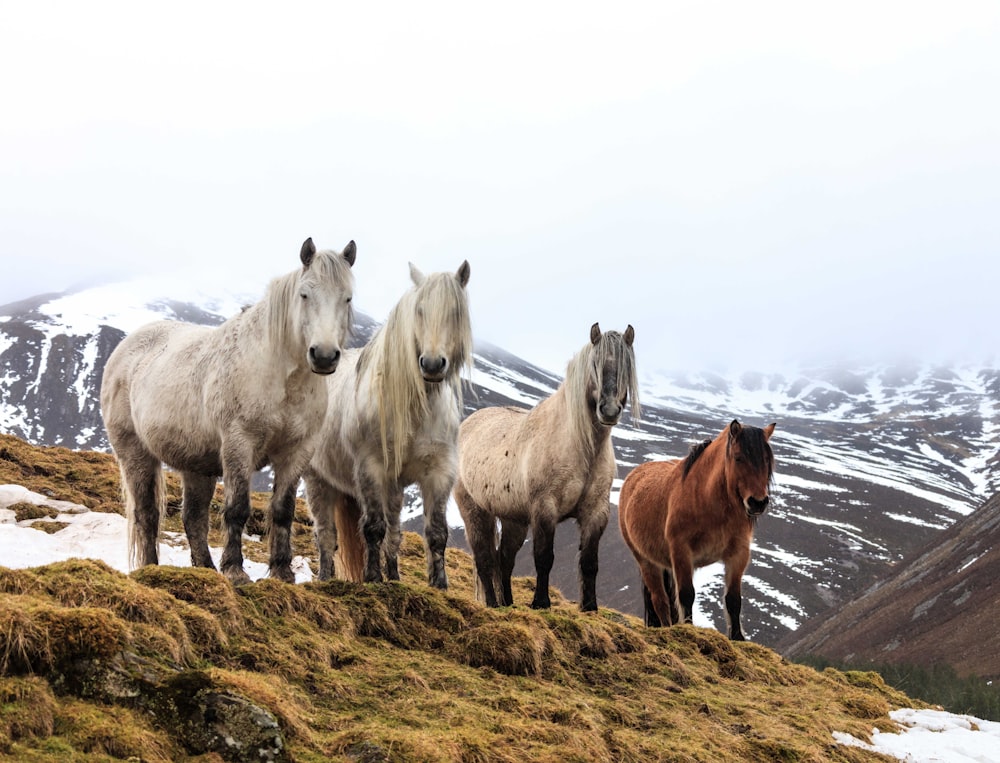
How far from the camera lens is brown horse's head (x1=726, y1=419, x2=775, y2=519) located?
36.6 ft

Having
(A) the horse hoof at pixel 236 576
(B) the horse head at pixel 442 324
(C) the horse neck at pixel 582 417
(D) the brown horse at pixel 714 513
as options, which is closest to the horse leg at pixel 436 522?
(B) the horse head at pixel 442 324

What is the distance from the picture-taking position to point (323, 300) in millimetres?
7863

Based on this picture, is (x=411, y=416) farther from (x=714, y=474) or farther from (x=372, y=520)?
(x=714, y=474)

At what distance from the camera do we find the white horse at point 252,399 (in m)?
7.83

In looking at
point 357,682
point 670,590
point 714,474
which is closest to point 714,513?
point 714,474

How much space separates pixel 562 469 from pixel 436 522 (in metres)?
2.80

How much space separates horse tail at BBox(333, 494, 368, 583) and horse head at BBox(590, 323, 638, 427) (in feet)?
11.3

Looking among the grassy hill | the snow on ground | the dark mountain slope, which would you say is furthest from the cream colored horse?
the dark mountain slope

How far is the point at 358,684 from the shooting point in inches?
234

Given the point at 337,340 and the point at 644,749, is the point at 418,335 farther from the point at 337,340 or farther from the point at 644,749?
the point at 644,749


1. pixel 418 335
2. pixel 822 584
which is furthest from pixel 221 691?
pixel 822 584

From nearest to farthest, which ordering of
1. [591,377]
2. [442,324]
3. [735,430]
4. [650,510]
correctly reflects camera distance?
[442,324]
[591,377]
[735,430]
[650,510]

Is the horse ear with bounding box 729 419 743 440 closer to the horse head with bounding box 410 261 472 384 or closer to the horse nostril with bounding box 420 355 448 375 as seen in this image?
the horse head with bounding box 410 261 472 384

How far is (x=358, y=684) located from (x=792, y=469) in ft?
548
